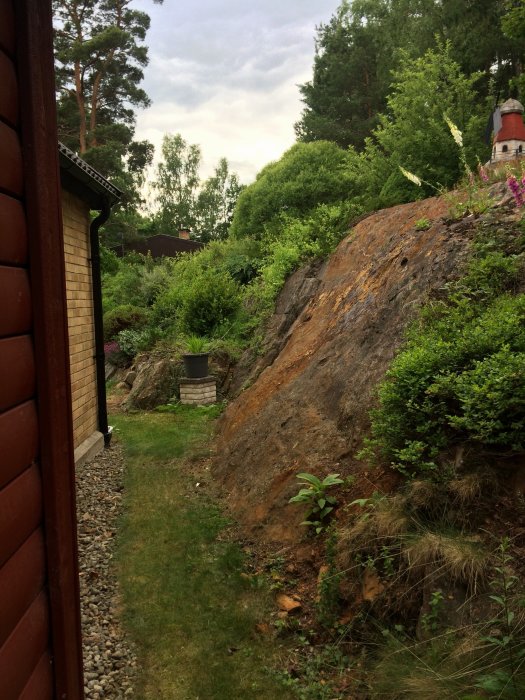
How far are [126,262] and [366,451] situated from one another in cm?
2267

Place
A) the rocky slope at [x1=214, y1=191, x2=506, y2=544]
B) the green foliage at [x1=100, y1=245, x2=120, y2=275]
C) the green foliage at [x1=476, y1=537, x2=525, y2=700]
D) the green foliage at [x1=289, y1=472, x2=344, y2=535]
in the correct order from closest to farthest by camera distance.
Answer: the green foliage at [x1=476, y1=537, x2=525, y2=700] < the green foliage at [x1=289, y1=472, x2=344, y2=535] < the rocky slope at [x1=214, y1=191, x2=506, y2=544] < the green foliage at [x1=100, y1=245, x2=120, y2=275]

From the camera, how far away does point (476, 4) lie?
16.9 metres

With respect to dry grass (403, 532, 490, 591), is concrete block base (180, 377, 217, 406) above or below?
below

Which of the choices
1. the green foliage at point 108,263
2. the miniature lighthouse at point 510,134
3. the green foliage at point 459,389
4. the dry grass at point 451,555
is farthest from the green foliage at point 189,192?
the dry grass at point 451,555

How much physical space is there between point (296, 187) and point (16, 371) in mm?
13840

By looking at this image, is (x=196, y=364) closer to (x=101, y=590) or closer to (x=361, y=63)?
(x=101, y=590)

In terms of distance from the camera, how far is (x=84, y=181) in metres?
5.95

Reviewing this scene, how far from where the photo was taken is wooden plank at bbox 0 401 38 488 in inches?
48.3

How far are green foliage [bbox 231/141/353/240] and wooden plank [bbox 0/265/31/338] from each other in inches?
493

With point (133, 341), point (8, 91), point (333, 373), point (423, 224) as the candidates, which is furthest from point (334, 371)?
point (133, 341)

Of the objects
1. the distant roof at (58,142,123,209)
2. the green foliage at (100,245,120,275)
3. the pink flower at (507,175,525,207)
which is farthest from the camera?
the green foliage at (100,245,120,275)

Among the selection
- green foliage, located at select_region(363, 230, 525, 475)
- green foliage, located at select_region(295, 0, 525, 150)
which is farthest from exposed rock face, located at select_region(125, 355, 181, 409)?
green foliage, located at select_region(295, 0, 525, 150)

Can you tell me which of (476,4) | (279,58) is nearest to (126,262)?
(476,4)

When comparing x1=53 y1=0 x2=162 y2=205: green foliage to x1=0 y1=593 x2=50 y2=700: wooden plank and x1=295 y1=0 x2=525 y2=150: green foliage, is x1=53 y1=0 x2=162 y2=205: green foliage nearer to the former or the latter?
x1=295 y1=0 x2=525 y2=150: green foliage
